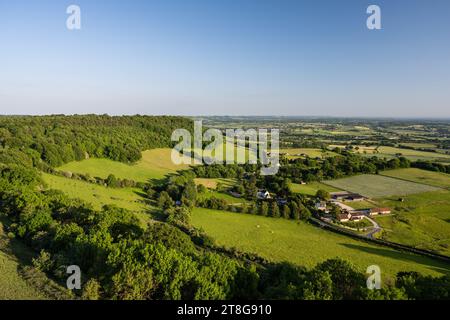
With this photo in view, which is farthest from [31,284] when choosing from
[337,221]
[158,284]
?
[337,221]

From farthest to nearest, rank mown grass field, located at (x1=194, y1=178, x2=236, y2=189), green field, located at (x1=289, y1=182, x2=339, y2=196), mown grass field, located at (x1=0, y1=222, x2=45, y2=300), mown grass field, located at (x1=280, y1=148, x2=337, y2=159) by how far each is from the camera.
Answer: mown grass field, located at (x1=280, y1=148, x2=337, y2=159)
mown grass field, located at (x1=194, y1=178, x2=236, y2=189)
green field, located at (x1=289, y1=182, x2=339, y2=196)
mown grass field, located at (x1=0, y1=222, x2=45, y2=300)

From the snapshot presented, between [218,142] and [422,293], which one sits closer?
[422,293]

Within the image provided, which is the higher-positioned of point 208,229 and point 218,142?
point 218,142

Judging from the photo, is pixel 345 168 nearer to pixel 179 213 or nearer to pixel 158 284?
pixel 179 213

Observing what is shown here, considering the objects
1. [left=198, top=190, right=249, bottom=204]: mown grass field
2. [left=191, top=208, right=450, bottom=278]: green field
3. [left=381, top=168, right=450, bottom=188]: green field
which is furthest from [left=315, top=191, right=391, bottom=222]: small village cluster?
[left=381, top=168, right=450, bottom=188]: green field

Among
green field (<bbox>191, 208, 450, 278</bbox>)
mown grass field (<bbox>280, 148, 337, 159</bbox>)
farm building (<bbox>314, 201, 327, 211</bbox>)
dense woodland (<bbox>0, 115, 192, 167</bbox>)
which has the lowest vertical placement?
green field (<bbox>191, 208, 450, 278</bbox>)

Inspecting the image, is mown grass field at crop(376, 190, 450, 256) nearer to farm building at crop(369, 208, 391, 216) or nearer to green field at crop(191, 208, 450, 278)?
farm building at crop(369, 208, 391, 216)

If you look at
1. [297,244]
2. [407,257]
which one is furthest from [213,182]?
[407,257]

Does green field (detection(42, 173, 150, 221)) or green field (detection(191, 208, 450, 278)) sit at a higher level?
green field (detection(42, 173, 150, 221))
